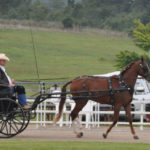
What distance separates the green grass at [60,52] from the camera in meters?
57.6

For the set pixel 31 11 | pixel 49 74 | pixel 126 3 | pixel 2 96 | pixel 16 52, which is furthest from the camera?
pixel 126 3

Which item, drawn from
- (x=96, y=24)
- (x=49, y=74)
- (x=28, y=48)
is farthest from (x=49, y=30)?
(x=96, y=24)

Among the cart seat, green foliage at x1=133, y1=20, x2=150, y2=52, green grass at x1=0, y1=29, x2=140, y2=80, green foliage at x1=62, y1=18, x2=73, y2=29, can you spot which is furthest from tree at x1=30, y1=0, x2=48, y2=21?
the cart seat

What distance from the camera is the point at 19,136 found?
1702 cm

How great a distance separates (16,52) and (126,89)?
4708 centimetres

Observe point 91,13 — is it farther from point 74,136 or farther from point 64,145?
point 64,145

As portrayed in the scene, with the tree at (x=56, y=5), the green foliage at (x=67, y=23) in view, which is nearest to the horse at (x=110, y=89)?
the green foliage at (x=67, y=23)

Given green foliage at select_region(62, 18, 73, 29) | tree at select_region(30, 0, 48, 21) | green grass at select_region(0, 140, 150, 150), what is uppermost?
tree at select_region(30, 0, 48, 21)

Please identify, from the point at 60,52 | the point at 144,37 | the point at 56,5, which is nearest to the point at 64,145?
the point at 144,37

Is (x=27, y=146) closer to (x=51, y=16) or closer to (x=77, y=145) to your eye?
(x=77, y=145)

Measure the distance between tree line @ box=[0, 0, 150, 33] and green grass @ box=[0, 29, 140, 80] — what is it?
9044mm

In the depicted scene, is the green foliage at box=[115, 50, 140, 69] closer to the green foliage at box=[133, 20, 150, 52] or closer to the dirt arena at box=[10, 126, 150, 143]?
the green foliage at box=[133, 20, 150, 52]

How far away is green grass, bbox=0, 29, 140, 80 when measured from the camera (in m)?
57.6

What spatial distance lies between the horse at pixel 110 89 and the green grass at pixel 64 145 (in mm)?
2554
